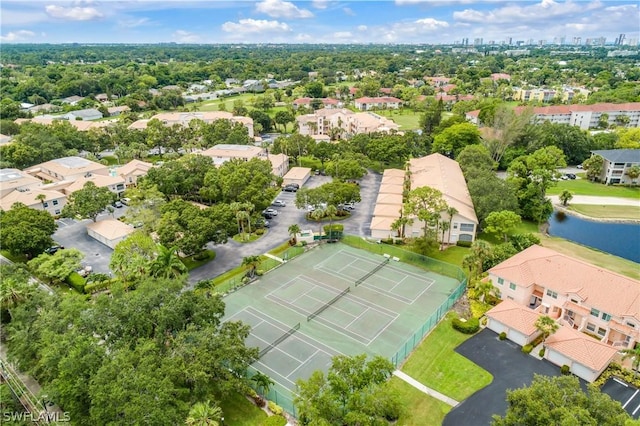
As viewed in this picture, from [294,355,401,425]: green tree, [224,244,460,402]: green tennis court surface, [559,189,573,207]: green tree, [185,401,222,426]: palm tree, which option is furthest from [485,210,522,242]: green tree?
[185,401,222,426]: palm tree

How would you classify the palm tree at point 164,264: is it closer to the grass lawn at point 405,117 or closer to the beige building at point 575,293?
the beige building at point 575,293

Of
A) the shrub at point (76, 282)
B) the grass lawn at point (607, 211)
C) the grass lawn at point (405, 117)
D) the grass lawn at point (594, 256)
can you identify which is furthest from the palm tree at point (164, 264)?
the grass lawn at point (405, 117)

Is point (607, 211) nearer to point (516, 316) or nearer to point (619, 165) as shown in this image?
point (619, 165)

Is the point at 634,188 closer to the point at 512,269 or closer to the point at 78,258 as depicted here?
the point at 512,269

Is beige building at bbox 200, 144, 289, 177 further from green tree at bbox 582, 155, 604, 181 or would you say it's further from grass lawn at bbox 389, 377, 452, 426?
green tree at bbox 582, 155, 604, 181

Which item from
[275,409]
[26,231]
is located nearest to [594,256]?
[275,409]

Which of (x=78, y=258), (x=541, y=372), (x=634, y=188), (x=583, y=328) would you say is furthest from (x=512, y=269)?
(x=634, y=188)
